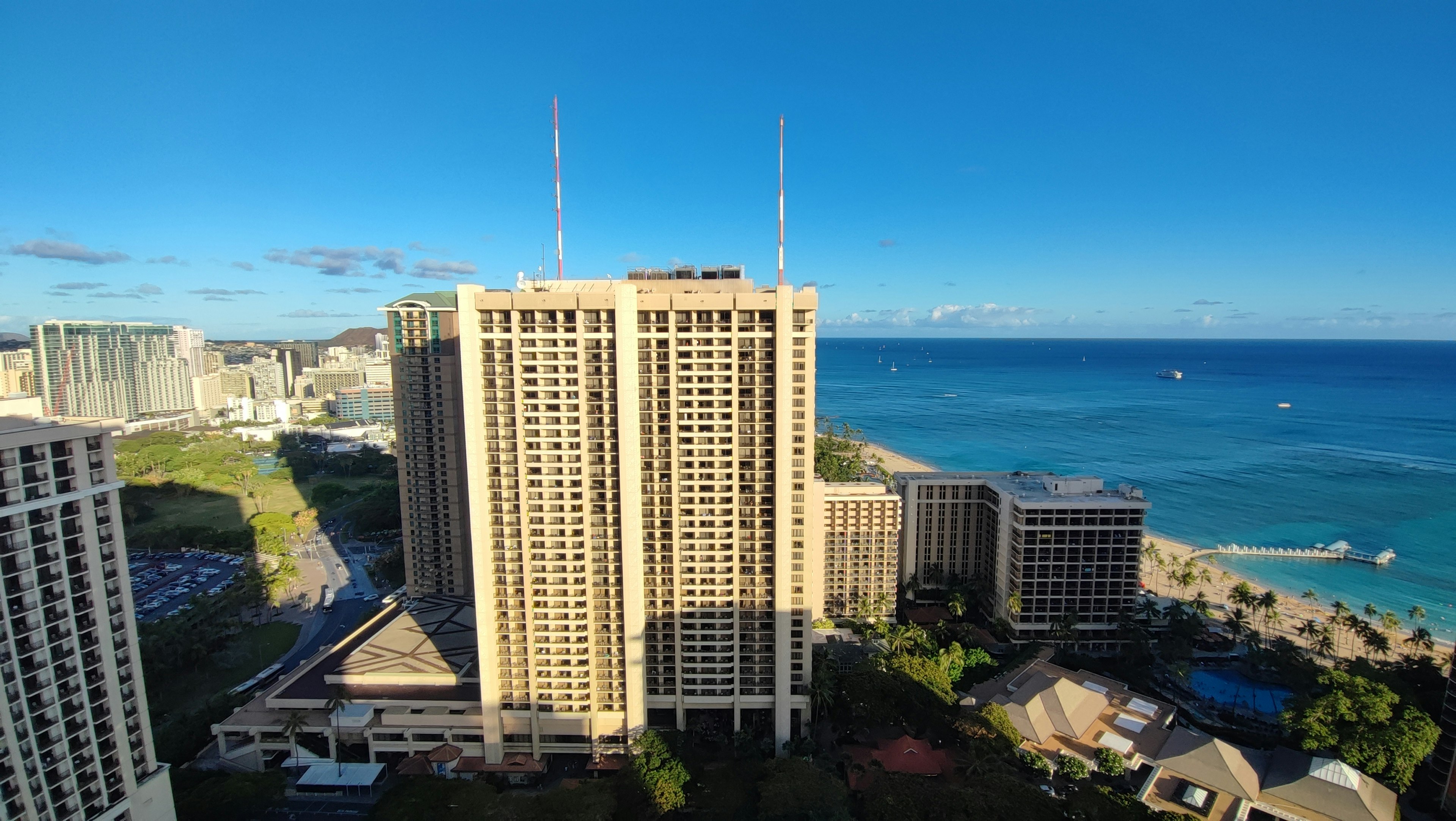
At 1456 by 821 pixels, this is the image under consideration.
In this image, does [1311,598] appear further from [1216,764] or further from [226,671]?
[226,671]

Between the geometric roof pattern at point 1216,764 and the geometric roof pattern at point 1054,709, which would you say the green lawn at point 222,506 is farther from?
the geometric roof pattern at point 1216,764

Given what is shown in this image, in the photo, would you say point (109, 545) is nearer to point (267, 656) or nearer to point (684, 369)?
point (684, 369)

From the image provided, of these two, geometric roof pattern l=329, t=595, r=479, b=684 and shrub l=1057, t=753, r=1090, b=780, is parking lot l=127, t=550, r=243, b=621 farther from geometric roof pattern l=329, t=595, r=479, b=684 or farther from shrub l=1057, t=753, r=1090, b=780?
shrub l=1057, t=753, r=1090, b=780

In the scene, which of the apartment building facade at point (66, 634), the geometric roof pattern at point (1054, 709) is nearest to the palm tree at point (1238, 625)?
the geometric roof pattern at point (1054, 709)

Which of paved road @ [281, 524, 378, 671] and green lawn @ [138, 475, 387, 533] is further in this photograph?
green lawn @ [138, 475, 387, 533]

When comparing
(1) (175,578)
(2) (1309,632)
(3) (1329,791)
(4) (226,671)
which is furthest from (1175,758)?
(1) (175,578)

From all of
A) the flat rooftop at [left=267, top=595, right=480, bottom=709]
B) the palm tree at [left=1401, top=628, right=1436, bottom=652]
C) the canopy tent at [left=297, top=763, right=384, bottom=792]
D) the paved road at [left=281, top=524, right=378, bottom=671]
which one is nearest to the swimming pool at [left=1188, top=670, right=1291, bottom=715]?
the palm tree at [left=1401, top=628, right=1436, bottom=652]

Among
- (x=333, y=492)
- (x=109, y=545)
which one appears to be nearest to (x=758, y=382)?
(x=109, y=545)
